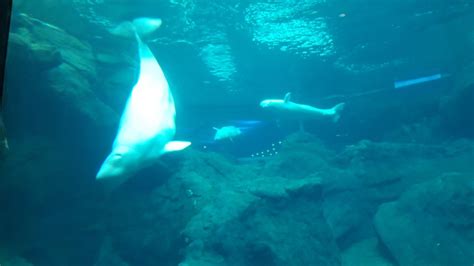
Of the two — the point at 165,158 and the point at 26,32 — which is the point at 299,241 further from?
the point at 26,32

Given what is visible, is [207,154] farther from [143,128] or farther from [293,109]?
[143,128]

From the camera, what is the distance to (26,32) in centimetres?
867

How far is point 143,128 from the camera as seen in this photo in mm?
5641

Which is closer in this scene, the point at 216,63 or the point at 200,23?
the point at 200,23

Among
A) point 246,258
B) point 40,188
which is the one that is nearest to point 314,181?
point 246,258

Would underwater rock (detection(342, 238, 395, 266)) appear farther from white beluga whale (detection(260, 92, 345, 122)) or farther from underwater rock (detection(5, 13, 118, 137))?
underwater rock (detection(5, 13, 118, 137))

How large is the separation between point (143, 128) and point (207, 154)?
25.9ft

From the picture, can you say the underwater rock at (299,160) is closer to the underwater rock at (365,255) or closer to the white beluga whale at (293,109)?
the white beluga whale at (293,109)

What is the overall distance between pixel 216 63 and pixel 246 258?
32.3 ft

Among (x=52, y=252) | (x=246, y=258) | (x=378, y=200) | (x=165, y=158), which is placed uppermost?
(x=165, y=158)

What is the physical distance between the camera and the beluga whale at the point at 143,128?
536 centimetres

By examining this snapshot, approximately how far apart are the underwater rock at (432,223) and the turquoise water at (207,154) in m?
0.04

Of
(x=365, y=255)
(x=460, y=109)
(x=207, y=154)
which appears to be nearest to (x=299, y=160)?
(x=207, y=154)

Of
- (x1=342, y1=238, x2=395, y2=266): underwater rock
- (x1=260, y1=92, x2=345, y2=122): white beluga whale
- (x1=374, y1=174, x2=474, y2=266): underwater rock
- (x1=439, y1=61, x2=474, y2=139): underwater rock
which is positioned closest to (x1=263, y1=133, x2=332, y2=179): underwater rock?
(x1=260, y1=92, x2=345, y2=122): white beluga whale
